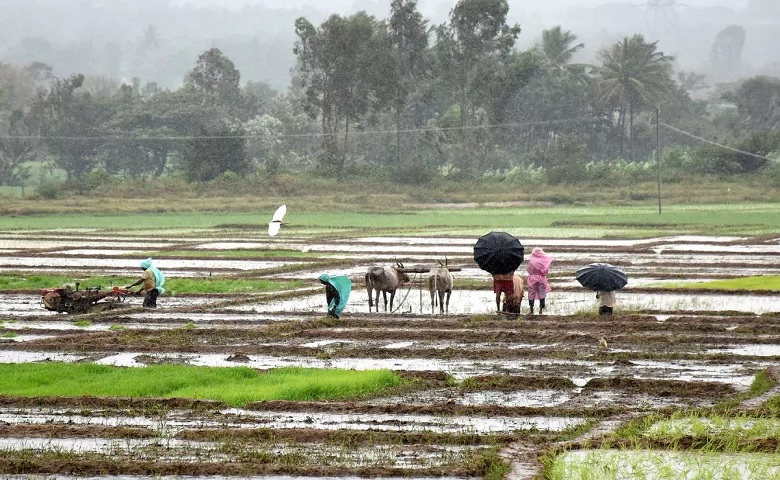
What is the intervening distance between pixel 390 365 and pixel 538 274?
4536 mm

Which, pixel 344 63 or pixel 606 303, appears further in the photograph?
pixel 344 63

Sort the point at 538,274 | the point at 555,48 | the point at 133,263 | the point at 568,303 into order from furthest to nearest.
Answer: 1. the point at 555,48
2. the point at 133,263
3. the point at 568,303
4. the point at 538,274

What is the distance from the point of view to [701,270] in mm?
25609

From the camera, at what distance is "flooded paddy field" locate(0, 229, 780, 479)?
9.18m

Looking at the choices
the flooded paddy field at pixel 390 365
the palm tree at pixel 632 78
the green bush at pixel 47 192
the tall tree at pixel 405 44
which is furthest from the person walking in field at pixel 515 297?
the palm tree at pixel 632 78

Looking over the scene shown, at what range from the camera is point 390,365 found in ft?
45.2

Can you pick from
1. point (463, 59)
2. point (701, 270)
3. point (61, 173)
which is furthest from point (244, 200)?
point (701, 270)

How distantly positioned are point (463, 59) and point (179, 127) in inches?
669

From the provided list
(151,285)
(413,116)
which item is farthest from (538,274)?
(413,116)

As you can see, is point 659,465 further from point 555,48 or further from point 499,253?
point 555,48

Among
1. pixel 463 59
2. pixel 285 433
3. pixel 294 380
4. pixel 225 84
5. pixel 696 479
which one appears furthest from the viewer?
pixel 225 84

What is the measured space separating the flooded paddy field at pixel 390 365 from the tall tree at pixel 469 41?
35.9 m

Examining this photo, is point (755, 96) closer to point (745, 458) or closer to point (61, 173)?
point (61, 173)

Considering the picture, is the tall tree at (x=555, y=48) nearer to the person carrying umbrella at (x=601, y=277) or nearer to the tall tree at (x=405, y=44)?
the tall tree at (x=405, y=44)
